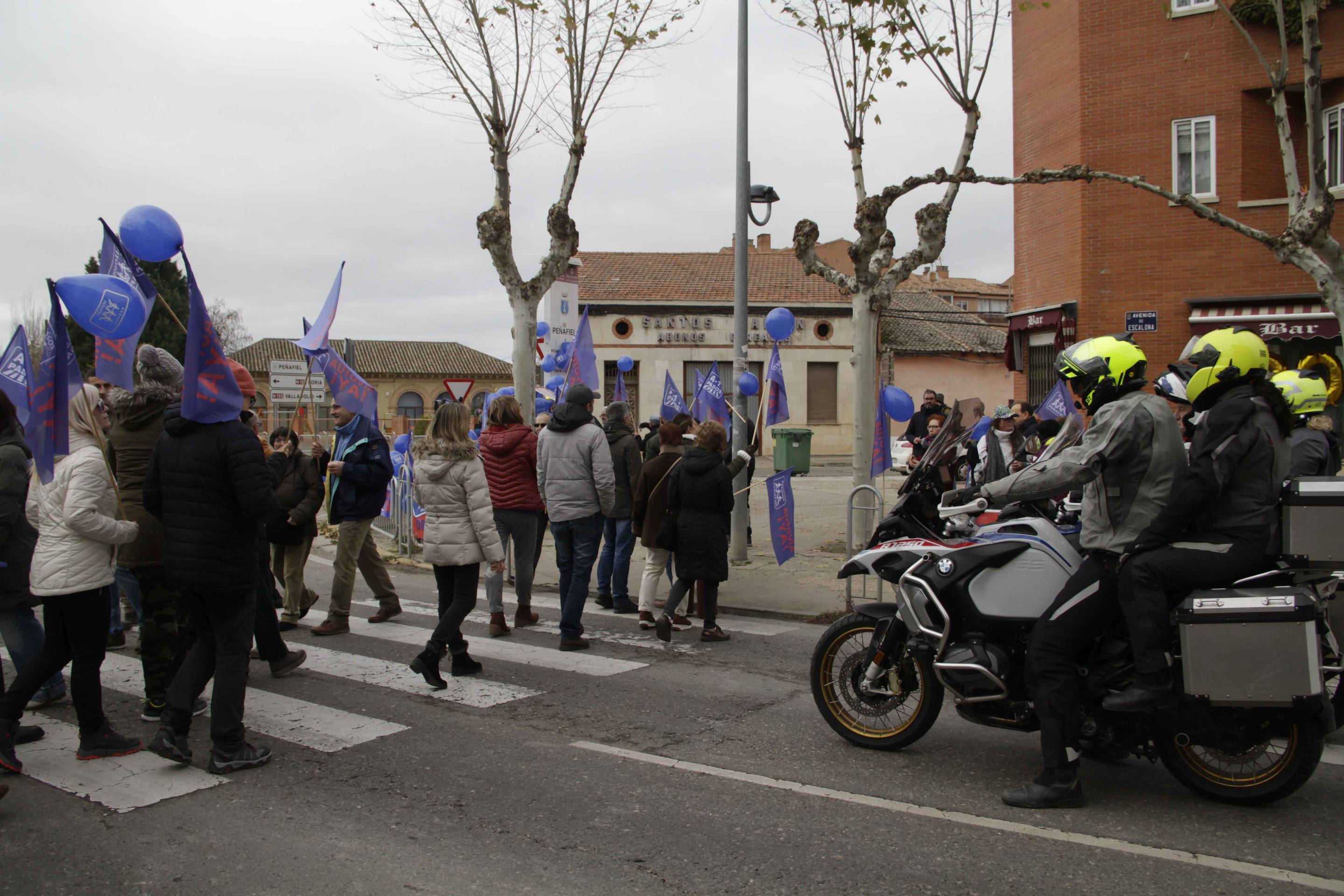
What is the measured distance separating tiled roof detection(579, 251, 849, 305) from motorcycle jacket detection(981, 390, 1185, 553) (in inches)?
1277

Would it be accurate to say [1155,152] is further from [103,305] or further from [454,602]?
[103,305]

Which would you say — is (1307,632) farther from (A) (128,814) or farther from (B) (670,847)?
(A) (128,814)

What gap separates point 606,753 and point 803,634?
11.2 ft

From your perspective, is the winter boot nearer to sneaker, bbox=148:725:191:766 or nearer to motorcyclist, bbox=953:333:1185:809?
sneaker, bbox=148:725:191:766

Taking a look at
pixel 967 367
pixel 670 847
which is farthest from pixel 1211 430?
pixel 967 367

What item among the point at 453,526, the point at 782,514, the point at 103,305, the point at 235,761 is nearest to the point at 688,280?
the point at 782,514

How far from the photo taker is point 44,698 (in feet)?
20.2

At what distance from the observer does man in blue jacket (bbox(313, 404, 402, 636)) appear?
26.1 ft

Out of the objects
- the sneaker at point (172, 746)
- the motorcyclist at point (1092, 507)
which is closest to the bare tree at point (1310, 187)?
the motorcyclist at point (1092, 507)

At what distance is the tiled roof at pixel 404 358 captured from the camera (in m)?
66.5

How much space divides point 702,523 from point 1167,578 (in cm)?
410

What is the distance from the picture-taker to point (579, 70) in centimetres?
1356

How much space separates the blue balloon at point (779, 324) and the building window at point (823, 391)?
24.7 metres

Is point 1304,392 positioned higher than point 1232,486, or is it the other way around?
point 1304,392
